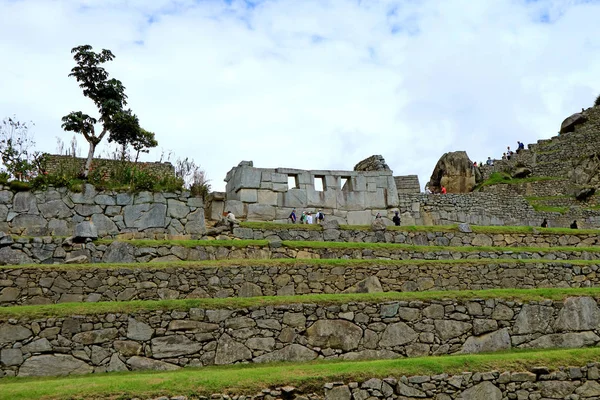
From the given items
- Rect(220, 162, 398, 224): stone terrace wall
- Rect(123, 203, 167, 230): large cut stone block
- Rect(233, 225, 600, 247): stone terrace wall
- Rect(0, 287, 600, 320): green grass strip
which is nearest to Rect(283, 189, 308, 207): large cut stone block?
Rect(220, 162, 398, 224): stone terrace wall

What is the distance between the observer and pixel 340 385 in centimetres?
869

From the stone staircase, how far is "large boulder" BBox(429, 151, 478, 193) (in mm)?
18867

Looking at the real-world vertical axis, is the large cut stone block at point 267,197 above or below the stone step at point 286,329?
above

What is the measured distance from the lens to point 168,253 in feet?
47.5

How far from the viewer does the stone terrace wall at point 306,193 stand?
20188 mm

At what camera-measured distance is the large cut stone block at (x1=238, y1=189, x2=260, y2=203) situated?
2009 cm

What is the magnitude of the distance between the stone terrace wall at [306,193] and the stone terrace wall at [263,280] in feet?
23.3

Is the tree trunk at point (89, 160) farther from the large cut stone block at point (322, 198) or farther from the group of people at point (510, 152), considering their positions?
the group of people at point (510, 152)

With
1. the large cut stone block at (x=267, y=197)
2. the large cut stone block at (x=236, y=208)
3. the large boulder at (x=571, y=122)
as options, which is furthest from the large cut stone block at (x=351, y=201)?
the large boulder at (x=571, y=122)

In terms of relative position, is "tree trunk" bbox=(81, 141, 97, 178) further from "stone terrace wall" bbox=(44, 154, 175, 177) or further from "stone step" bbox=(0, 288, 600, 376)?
"stone step" bbox=(0, 288, 600, 376)

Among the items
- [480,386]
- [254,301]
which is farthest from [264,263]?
[480,386]

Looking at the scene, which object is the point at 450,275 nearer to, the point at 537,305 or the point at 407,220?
the point at 537,305

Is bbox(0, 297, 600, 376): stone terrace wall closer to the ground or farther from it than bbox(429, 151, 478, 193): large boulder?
closer to the ground

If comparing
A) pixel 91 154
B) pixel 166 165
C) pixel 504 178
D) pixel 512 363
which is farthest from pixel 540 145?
pixel 512 363
